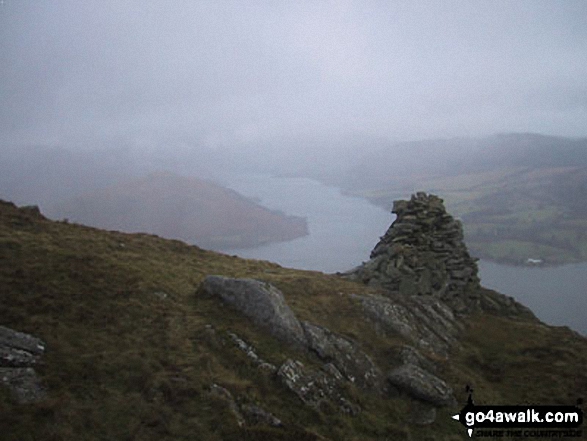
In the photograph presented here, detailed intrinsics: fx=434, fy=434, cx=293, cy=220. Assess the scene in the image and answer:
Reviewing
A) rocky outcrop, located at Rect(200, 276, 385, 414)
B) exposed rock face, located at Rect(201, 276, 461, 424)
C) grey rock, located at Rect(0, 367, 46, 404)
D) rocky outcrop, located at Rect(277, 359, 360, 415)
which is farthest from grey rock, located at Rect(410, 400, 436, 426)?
grey rock, located at Rect(0, 367, 46, 404)

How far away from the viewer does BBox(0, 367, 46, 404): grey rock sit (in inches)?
630

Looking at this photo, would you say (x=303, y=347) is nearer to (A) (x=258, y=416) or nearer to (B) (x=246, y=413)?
(A) (x=258, y=416)

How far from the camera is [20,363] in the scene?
58.0 feet

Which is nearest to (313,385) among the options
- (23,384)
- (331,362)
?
(331,362)

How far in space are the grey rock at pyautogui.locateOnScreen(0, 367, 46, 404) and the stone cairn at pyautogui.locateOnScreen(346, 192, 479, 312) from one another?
97.0 feet

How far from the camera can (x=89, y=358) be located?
1897cm

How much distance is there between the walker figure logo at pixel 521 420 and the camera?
23516 millimetres

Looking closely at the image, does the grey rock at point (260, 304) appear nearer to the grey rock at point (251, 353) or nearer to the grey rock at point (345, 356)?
the grey rock at point (345, 356)

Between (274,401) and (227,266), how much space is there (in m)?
22.3

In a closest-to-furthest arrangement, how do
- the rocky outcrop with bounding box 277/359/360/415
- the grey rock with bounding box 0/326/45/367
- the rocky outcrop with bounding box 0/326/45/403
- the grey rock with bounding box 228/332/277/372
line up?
1. the rocky outcrop with bounding box 0/326/45/403
2. the grey rock with bounding box 0/326/45/367
3. the rocky outcrop with bounding box 277/359/360/415
4. the grey rock with bounding box 228/332/277/372

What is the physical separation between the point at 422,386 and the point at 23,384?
62.7 feet

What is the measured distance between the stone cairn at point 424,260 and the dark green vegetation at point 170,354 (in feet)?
15.2

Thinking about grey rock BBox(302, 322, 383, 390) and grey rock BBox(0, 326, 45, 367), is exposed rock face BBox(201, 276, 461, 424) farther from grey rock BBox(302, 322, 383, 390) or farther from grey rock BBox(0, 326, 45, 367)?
grey rock BBox(0, 326, 45, 367)

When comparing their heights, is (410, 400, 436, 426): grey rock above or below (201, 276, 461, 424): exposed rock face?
below
